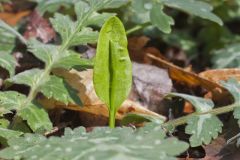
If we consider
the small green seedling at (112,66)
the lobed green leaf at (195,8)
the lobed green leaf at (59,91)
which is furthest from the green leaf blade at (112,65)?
the lobed green leaf at (195,8)

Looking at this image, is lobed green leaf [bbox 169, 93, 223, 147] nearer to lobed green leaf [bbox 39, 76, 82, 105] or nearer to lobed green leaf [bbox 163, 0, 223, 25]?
lobed green leaf [bbox 39, 76, 82, 105]

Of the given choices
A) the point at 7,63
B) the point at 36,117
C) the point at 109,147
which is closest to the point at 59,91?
the point at 36,117

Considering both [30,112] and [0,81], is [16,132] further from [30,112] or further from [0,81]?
[0,81]

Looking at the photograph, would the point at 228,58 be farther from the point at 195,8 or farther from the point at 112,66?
the point at 112,66

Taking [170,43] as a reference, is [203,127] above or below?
above

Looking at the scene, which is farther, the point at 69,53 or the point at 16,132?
the point at 69,53

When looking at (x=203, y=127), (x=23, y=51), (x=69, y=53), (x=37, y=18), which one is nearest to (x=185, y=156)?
(x=203, y=127)

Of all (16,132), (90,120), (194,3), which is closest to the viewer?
(16,132)
